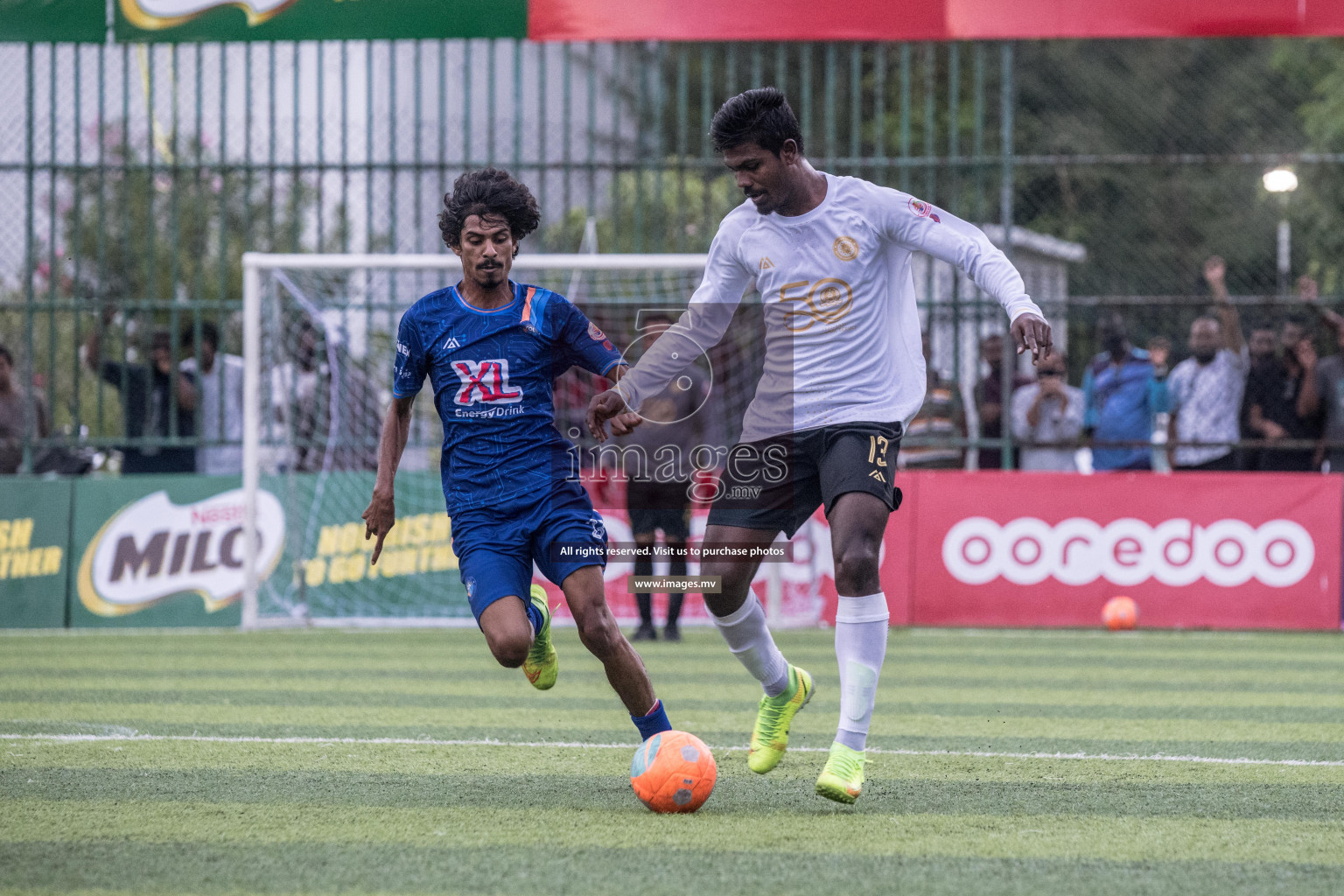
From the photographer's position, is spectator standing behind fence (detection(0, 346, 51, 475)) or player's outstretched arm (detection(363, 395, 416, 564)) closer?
player's outstretched arm (detection(363, 395, 416, 564))

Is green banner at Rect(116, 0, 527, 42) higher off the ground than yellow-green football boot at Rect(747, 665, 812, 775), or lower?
higher

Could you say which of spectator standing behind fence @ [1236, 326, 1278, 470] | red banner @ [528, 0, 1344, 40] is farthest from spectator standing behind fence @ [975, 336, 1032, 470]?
red banner @ [528, 0, 1344, 40]

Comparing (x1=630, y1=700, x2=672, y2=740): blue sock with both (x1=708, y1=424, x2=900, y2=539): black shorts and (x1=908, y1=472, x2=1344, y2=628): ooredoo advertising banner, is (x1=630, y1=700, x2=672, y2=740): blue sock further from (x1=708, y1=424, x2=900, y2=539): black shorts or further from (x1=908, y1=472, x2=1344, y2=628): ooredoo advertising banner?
(x1=908, y1=472, x2=1344, y2=628): ooredoo advertising banner

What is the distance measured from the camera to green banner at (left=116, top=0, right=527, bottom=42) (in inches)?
478

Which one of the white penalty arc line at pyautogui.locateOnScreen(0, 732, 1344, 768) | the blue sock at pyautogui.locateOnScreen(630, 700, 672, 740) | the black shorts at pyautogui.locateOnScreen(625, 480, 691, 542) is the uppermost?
the black shorts at pyautogui.locateOnScreen(625, 480, 691, 542)

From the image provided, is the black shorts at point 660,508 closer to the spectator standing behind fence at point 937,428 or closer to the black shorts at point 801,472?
the spectator standing behind fence at point 937,428

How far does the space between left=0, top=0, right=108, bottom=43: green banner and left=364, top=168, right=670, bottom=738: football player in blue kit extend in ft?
26.5

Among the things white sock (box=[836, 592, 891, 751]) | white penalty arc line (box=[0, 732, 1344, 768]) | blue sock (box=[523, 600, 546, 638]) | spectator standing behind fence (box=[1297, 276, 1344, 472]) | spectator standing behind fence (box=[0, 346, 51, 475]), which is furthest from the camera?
spectator standing behind fence (box=[0, 346, 51, 475])

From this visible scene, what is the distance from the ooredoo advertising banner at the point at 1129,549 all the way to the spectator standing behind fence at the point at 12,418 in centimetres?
679

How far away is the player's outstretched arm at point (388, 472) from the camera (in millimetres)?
5199

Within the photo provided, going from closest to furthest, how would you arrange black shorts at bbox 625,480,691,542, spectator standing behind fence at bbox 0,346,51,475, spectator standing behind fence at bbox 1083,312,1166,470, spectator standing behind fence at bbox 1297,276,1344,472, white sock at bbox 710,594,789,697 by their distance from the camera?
white sock at bbox 710,594,789,697, black shorts at bbox 625,480,691,542, spectator standing behind fence at bbox 1297,276,1344,472, spectator standing behind fence at bbox 1083,312,1166,470, spectator standing behind fence at bbox 0,346,51,475

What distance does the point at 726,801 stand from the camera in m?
4.90

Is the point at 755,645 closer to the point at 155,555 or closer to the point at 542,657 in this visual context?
the point at 542,657

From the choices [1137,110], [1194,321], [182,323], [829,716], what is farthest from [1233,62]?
[829,716]
